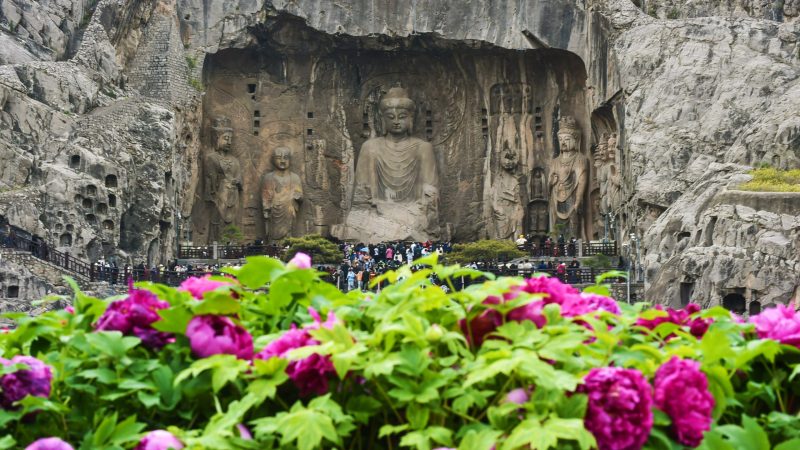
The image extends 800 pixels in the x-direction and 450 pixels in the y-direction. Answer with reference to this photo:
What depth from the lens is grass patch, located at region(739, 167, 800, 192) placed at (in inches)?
1341

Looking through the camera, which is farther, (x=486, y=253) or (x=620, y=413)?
(x=486, y=253)

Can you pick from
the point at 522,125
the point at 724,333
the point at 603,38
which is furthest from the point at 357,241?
the point at 724,333

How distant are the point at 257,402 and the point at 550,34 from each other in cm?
4103

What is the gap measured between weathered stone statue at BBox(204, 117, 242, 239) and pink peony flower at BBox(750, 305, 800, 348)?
137ft

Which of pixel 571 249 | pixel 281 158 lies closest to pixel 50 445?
pixel 571 249

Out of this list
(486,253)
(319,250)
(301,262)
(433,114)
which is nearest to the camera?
(301,262)

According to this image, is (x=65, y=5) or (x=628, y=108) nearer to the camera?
(x=628, y=108)

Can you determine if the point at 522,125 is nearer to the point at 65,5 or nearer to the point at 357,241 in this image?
the point at 357,241

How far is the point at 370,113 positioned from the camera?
168 ft

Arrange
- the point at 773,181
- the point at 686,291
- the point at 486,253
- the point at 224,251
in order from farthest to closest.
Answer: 1. the point at 224,251
2. the point at 486,253
3. the point at 773,181
4. the point at 686,291

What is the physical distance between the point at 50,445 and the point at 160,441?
51 centimetres

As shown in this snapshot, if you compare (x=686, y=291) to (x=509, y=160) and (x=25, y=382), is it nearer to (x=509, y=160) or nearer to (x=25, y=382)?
(x=509, y=160)

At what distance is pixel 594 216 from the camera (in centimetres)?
4809

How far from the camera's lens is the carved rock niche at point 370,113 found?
49.2 metres
